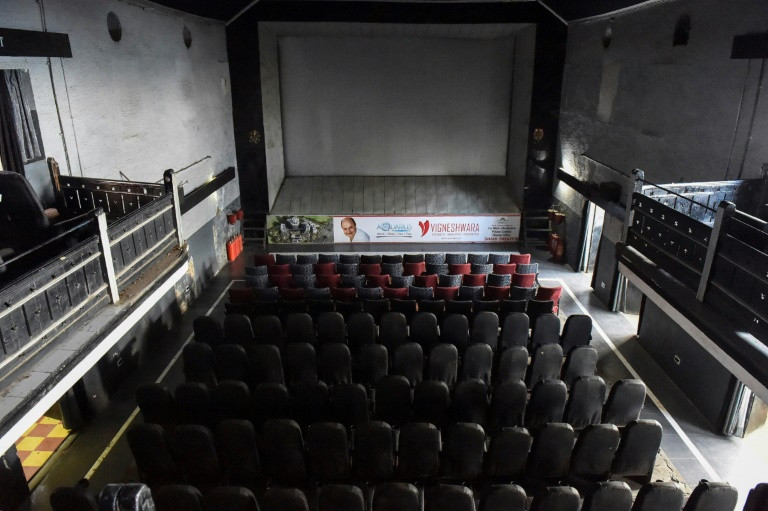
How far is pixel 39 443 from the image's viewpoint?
21.9 feet

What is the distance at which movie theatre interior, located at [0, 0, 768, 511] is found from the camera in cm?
461

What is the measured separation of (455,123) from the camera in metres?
15.2

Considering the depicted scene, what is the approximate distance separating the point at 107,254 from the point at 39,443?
339 cm

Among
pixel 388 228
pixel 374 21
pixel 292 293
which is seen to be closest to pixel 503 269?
pixel 292 293

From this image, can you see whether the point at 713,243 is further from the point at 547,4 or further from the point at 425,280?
the point at 547,4

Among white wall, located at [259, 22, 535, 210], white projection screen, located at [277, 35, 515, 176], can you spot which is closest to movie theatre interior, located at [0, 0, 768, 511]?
white wall, located at [259, 22, 535, 210]

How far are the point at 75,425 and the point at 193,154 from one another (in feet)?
18.9

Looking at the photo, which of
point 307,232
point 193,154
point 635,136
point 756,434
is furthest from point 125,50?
point 756,434

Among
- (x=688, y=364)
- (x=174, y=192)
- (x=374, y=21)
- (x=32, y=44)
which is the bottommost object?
(x=688, y=364)

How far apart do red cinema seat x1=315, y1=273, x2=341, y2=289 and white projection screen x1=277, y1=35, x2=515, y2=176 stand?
22.2ft

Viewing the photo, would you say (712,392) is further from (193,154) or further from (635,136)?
(193,154)

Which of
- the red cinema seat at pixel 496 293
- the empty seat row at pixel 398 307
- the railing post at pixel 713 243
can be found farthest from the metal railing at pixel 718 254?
the red cinema seat at pixel 496 293

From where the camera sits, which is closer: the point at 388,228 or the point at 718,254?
the point at 718,254

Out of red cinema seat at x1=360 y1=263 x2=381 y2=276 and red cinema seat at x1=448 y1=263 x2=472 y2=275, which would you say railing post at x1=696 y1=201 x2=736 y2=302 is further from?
red cinema seat at x1=360 y1=263 x2=381 y2=276
